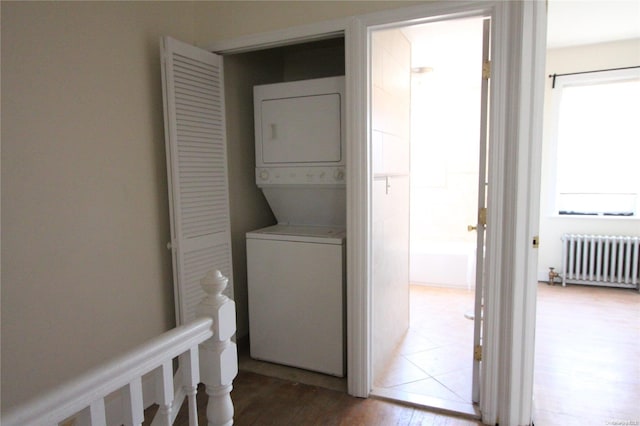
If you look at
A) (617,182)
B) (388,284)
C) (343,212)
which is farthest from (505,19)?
(617,182)

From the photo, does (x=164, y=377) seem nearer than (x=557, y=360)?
Yes

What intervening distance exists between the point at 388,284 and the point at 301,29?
66.6 inches

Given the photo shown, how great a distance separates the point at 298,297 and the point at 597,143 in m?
3.80

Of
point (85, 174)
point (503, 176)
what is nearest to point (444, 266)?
point (503, 176)

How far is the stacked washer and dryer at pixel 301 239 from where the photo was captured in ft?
8.15

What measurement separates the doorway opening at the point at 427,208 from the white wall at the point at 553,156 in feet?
2.50

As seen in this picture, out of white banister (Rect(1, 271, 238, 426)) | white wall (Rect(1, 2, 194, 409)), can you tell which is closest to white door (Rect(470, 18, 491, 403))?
white banister (Rect(1, 271, 238, 426))

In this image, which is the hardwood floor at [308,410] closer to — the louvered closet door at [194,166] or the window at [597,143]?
the louvered closet door at [194,166]

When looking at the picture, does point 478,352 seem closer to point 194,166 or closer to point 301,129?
point 301,129

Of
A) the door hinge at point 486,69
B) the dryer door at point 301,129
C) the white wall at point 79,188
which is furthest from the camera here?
the dryer door at point 301,129

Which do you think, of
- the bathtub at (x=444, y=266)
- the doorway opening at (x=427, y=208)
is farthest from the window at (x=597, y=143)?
the bathtub at (x=444, y=266)

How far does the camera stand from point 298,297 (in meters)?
2.57

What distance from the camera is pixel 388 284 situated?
2717 millimetres

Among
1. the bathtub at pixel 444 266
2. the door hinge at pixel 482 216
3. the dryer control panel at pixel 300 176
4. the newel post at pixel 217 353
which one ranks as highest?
the dryer control panel at pixel 300 176
